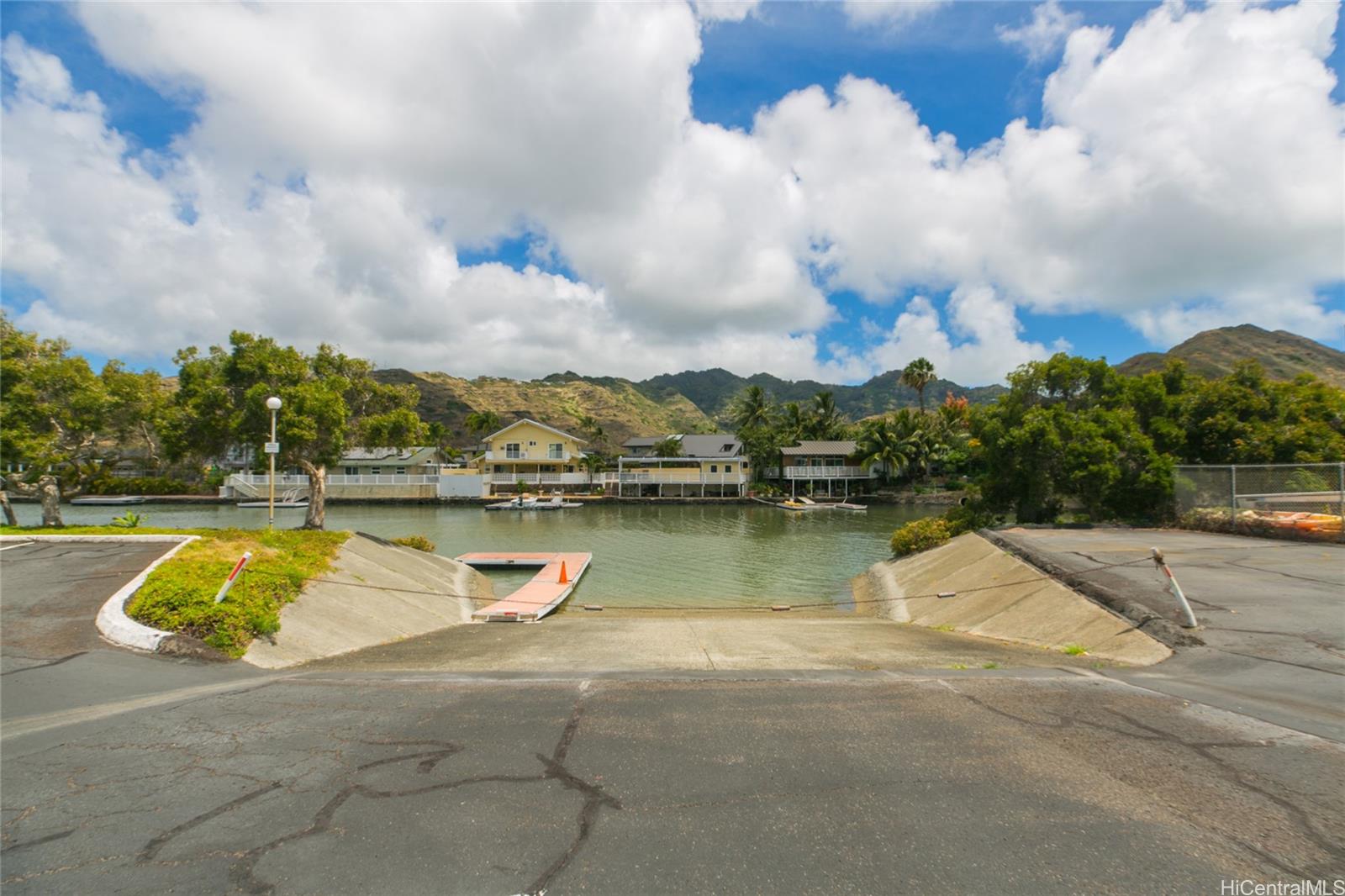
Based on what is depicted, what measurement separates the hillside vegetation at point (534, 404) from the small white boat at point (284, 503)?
200ft

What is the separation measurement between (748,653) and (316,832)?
6.58 metres

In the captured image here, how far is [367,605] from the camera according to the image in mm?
11227

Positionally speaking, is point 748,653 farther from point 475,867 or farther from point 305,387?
point 305,387

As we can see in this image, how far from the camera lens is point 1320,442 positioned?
71.0 ft

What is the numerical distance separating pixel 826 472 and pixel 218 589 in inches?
2659

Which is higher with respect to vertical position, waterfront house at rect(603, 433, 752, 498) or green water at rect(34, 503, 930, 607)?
waterfront house at rect(603, 433, 752, 498)

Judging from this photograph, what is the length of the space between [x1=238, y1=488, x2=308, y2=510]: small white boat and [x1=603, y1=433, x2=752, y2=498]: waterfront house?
111 ft

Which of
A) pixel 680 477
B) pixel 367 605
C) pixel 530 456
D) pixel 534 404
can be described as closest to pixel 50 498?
pixel 367 605

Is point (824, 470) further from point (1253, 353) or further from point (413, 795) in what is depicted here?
point (1253, 353)

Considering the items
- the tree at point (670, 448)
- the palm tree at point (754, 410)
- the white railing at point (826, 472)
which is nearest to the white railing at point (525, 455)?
the tree at point (670, 448)

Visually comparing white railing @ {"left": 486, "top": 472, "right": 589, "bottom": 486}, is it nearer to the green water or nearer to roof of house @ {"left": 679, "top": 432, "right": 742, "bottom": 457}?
the green water

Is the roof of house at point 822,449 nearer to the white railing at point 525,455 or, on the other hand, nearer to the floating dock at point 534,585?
the white railing at point 525,455

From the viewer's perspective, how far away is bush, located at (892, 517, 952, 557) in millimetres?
22766

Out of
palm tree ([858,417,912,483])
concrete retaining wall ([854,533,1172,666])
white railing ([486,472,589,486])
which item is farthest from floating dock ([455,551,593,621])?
palm tree ([858,417,912,483])
